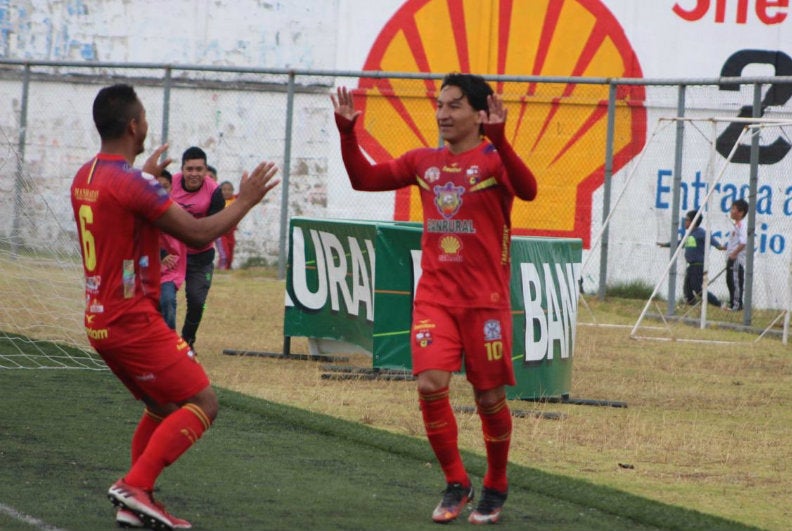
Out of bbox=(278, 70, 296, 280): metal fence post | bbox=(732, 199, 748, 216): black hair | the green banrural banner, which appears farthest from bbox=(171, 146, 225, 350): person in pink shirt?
bbox=(732, 199, 748, 216): black hair

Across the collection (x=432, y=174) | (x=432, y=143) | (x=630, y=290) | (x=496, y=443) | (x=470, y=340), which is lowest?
(x=630, y=290)

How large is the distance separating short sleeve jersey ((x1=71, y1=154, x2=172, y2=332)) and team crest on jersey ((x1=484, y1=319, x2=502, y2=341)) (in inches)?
64.3

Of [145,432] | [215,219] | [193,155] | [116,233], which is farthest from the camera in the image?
[193,155]

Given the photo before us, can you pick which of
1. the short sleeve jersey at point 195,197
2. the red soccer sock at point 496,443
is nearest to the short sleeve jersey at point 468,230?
the red soccer sock at point 496,443

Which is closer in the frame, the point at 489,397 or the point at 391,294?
the point at 489,397

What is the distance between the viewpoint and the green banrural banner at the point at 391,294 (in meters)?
10.5

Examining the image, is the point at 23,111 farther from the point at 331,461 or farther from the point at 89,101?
the point at 331,461

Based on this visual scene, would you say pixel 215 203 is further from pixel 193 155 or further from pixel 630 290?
pixel 630 290

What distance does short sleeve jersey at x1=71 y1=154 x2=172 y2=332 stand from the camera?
5.72 metres

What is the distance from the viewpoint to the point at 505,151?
6.23 meters

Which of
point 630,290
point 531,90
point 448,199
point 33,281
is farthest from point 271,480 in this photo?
point 531,90

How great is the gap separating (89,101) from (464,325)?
58.9 ft

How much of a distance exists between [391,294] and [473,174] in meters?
4.87

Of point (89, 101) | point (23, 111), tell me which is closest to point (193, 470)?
point (23, 111)
